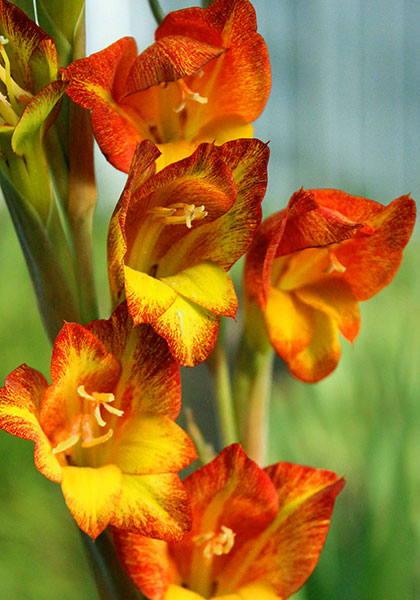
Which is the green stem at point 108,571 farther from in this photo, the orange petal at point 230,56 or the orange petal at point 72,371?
the orange petal at point 230,56

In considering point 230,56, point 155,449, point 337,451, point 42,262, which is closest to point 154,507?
point 155,449

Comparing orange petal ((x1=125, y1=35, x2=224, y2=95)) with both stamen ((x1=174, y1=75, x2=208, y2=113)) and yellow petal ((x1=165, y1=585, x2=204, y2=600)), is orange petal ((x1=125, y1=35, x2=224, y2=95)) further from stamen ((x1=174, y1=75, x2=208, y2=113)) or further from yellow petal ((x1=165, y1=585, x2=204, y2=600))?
yellow petal ((x1=165, y1=585, x2=204, y2=600))

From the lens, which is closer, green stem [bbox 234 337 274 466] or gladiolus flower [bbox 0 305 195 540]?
gladiolus flower [bbox 0 305 195 540]

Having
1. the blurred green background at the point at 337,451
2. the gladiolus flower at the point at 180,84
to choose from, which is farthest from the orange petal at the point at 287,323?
the blurred green background at the point at 337,451

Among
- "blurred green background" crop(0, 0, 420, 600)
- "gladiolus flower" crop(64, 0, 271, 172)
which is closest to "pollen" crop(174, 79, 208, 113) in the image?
"gladiolus flower" crop(64, 0, 271, 172)

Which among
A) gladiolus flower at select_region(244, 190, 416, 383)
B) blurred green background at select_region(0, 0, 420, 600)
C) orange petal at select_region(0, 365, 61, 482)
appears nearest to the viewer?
orange petal at select_region(0, 365, 61, 482)

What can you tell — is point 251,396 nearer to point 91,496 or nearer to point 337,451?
point 91,496
